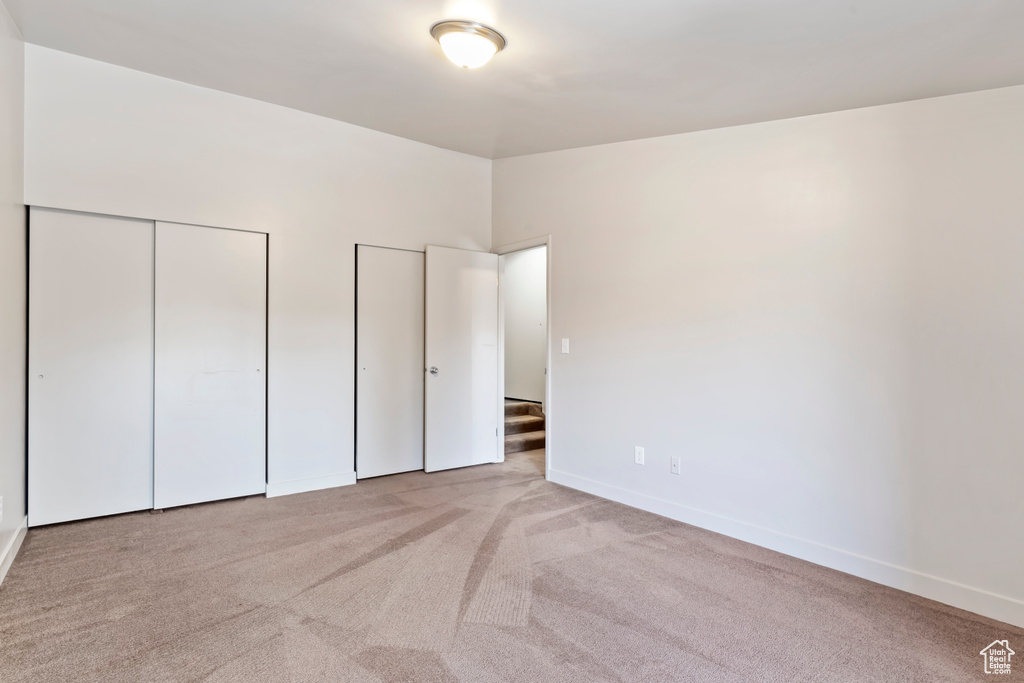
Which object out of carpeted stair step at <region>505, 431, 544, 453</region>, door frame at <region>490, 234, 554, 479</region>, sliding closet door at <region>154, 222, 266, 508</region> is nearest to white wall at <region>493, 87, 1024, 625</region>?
door frame at <region>490, 234, 554, 479</region>

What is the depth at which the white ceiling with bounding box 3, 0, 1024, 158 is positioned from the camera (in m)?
2.17

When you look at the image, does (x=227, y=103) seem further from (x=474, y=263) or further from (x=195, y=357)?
(x=474, y=263)

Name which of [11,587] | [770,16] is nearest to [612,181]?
[770,16]

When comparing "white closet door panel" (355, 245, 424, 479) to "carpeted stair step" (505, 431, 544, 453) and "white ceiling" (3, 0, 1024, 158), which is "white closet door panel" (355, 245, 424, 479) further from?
"white ceiling" (3, 0, 1024, 158)

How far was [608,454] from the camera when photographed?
3.95 metres

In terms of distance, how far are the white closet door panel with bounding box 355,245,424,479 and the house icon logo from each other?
371 centimetres

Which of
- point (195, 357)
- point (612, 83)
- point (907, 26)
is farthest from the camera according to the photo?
point (195, 357)

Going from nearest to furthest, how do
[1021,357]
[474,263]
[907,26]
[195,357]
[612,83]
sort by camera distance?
[907,26] < [1021,357] < [612,83] < [195,357] < [474,263]

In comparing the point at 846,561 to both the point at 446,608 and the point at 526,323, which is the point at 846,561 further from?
the point at 526,323

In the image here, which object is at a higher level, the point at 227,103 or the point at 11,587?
the point at 227,103

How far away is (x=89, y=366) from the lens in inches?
129

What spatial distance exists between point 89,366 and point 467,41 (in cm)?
300

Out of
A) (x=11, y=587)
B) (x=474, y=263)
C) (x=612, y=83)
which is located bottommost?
(x=11, y=587)

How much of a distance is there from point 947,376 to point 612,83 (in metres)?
2.25
